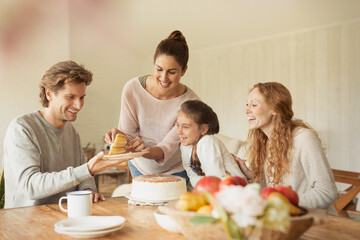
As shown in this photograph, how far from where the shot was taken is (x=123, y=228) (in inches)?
55.7

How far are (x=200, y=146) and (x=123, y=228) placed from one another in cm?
96

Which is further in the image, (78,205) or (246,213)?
(78,205)

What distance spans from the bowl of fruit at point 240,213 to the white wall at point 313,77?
4.30 metres

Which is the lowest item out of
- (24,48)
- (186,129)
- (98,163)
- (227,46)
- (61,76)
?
(98,163)

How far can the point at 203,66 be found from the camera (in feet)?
27.5

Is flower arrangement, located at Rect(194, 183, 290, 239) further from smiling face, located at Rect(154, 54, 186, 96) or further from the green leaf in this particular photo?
smiling face, located at Rect(154, 54, 186, 96)

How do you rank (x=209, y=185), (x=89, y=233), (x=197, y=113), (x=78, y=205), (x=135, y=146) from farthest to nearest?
(x=197, y=113)
(x=135, y=146)
(x=78, y=205)
(x=89, y=233)
(x=209, y=185)

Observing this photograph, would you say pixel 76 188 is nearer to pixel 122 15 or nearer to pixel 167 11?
pixel 167 11

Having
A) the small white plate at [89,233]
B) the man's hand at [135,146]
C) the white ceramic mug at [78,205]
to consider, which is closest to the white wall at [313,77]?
the man's hand at [135,146]

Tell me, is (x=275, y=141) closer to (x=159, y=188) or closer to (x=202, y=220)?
(x=159, y=188)

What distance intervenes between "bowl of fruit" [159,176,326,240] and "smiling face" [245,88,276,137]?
1.05 m

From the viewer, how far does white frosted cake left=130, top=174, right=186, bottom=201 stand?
1724mm

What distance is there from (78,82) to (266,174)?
1.12m

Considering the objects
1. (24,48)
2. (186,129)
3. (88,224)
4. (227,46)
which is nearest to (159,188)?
(88,224)
